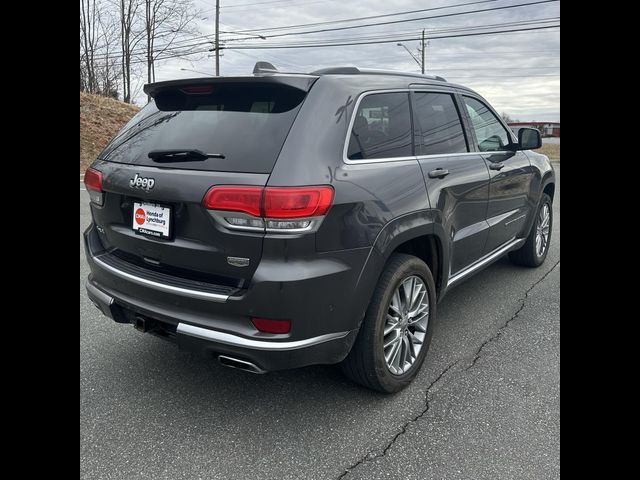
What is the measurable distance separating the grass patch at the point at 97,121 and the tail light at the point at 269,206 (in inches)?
558

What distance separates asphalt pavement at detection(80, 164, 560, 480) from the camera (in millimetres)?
2328

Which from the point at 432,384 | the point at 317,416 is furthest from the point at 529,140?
the point at 317,416

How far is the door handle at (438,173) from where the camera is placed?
3032mm

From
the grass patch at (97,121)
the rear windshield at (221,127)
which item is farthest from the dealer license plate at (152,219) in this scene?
the grass patch at (97,121)

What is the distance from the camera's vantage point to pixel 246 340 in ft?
7.54

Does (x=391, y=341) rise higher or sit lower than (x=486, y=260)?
lower

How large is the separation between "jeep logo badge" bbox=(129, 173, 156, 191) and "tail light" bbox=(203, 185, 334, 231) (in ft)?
1.27

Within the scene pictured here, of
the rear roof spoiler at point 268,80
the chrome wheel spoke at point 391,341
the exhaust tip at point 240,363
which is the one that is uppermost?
the rear roof spoiler at point 268,80

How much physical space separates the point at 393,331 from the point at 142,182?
1.57 meters

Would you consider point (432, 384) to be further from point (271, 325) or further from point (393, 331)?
point (271, 325)

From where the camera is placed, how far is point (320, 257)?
2.29 metres

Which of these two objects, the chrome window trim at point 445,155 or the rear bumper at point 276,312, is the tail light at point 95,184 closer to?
the rear bumper at point 276,312

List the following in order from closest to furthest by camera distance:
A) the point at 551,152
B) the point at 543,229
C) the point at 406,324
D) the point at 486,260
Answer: the point at 406,324 < the point at 486,260 < the point at 543,229 < the point at 551,152

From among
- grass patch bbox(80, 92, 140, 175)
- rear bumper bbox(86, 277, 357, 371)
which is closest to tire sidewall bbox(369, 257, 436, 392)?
rear bumper bbox(86, 277, 357, 371)
